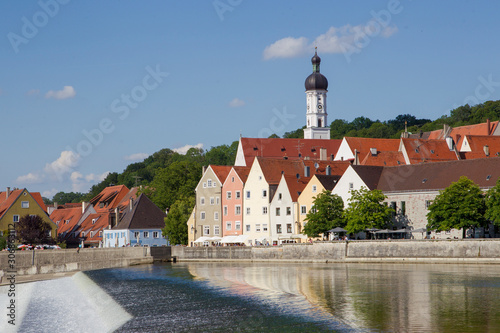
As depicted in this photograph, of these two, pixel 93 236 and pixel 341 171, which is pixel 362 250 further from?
pixel 93 236

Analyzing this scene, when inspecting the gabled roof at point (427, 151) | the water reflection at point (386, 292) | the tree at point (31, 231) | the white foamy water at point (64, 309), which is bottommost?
the white foamy water at point (64, 309)

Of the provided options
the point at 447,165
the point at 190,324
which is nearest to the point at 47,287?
the point at 190,324

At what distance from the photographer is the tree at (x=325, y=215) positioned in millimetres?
75875

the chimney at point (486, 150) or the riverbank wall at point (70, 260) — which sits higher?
the chimney at point (486, 150)

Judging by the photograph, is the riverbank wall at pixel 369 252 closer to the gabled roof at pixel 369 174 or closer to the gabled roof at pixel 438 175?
the gabled roof at pixel 438 175

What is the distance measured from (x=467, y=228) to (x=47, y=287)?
36.4 meters

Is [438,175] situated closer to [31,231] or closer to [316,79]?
[31,231]

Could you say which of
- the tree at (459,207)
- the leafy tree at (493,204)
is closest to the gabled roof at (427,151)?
the tree at (459,207)

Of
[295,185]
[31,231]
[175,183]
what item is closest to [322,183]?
[295,185]

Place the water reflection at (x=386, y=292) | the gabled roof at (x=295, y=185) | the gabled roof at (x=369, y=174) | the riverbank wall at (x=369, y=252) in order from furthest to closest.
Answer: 1. the gabled roof at (x=295, y=185)
2. the gabled roof at (x=369, y=174)
3. the riverbank wall at (x=369, y=252)
4. the water reflection at (x=386, y=292)

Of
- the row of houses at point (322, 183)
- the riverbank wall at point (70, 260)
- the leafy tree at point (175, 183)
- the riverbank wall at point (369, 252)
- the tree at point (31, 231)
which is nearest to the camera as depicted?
the riverbank wall at point (369, 252)

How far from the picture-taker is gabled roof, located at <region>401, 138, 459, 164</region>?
97.4m

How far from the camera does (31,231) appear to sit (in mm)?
98250

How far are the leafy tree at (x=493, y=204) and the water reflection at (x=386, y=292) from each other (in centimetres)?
757
